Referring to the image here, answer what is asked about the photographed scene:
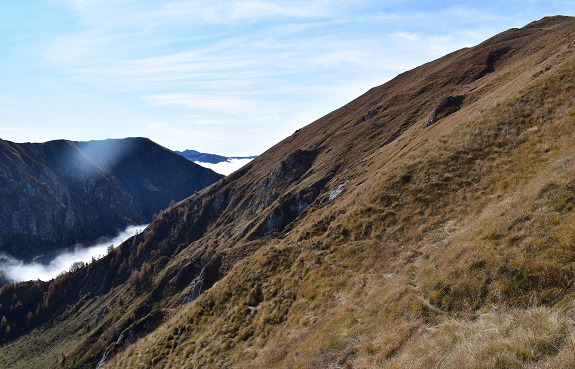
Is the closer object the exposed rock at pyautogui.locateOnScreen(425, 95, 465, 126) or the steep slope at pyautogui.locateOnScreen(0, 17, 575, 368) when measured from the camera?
the steep slope at pyautogui.locateOnScreen(0, 17, 575, 368)

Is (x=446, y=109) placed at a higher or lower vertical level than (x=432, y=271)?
higher

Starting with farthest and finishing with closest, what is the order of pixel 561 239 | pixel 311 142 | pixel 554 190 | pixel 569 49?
1. pixel 311 142
2. pixel 569 49
3. pixel 554 190
4. pixel 561 239

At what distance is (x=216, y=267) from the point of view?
58438 millimetres

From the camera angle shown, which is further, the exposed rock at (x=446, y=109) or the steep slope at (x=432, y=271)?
the exposed rock at (x=446, y=109)

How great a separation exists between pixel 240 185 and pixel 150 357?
4756 inches

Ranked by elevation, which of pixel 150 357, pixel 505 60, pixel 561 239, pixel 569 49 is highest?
pixel 505 60

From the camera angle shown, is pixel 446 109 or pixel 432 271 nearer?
pixel 432 271

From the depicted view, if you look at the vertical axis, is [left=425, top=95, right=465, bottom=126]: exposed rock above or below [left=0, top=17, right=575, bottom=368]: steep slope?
above

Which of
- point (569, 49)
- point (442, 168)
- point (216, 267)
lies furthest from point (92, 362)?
point (569, 49)

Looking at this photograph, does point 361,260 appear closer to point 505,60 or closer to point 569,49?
point 569,49

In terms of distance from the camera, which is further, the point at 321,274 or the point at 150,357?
the point at 150,357

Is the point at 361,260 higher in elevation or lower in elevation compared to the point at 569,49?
lower

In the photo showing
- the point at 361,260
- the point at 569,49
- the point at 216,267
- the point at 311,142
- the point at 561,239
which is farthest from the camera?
the point at 311,142

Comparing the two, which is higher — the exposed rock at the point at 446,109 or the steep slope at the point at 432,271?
the exposed rock at the point at 446,109
